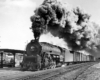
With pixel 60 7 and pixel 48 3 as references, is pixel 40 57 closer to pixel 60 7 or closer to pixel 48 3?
pixel 48 3

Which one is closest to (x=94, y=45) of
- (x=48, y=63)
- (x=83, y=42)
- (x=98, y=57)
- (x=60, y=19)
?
(x=83, y=42)

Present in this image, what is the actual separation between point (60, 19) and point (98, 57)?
46493 mm

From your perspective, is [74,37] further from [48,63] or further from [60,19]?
[48,63]

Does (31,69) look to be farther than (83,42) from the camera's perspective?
No

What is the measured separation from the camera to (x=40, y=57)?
16.9 meters

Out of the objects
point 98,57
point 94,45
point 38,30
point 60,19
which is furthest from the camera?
point 98,57

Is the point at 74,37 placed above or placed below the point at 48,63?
above

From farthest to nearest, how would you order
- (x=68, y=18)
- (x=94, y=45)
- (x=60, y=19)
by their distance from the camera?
1. (x=94, y=45)
2. (x=68, y=18)
3. (x=60, y=19)

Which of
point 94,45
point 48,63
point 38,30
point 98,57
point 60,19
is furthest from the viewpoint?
point 98,57

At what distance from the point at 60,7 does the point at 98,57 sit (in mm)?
46611

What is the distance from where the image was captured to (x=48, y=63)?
59.1 feet

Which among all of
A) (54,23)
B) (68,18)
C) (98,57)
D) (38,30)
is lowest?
(98,57)

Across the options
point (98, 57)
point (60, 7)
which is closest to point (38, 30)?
point (60, 7)

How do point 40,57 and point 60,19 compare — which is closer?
point 40,57
